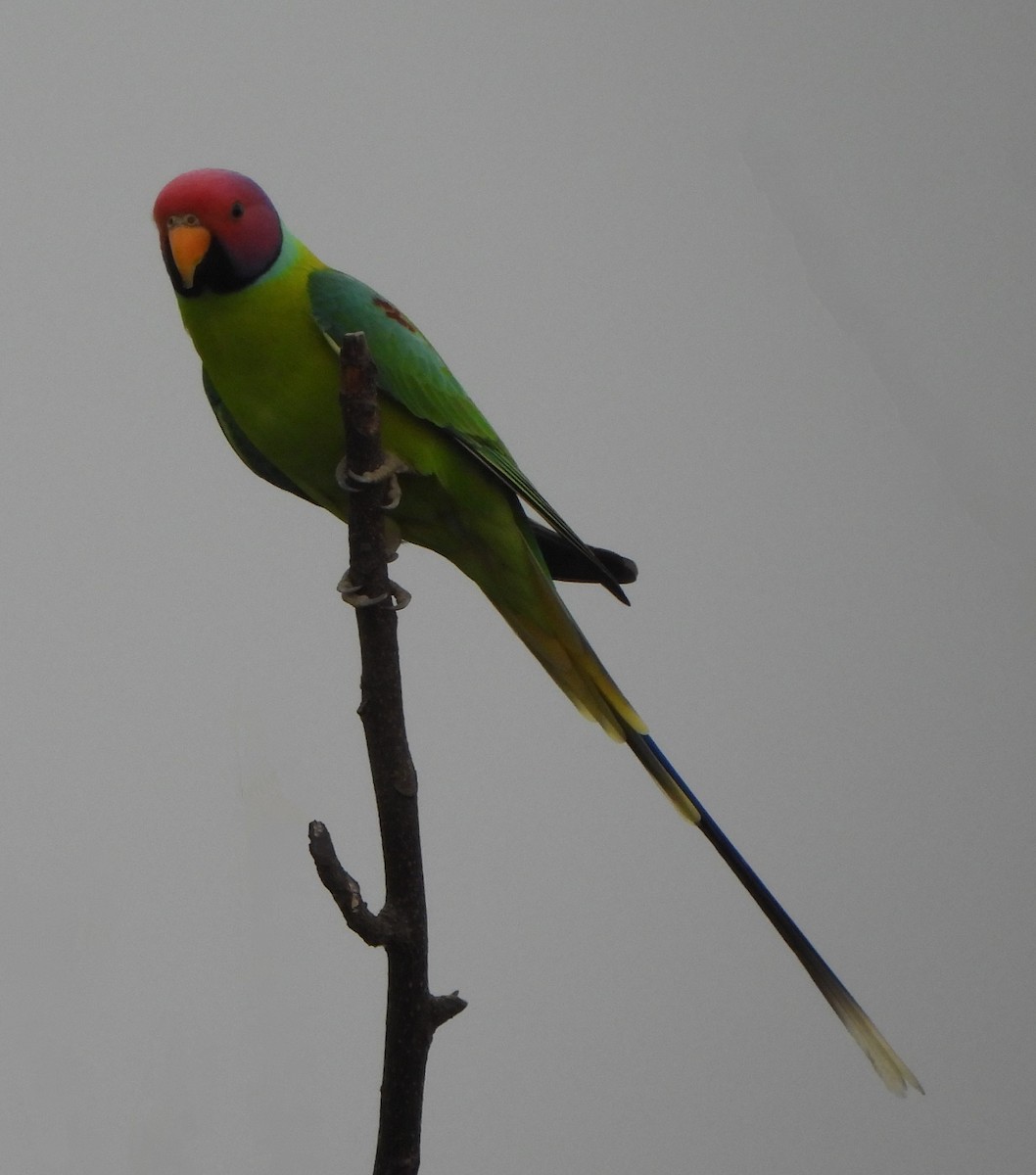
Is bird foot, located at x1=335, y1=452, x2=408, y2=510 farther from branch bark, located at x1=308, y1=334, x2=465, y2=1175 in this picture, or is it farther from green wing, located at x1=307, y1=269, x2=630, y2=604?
green wing, located at x1=307, y1=269, x2=630, y2=604

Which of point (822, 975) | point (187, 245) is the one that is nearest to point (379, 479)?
point (187, 245)

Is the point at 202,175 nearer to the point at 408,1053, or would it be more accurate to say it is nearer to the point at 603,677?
the point at 603,677

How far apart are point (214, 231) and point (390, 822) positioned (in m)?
0.56

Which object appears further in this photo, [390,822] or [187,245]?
[187,245]

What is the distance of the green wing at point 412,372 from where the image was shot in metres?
1.12

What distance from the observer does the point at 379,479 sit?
936mm

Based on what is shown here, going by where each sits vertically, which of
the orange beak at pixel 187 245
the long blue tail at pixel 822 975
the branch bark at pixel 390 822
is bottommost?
the long blue tail at pixel 822 975

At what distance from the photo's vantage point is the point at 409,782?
93 cm

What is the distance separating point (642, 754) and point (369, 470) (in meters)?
0.39

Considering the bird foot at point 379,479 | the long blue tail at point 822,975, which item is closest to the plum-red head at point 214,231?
the bird foot at point 379,479

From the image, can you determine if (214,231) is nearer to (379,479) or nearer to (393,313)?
(393,313)

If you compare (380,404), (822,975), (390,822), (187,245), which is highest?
(187,245)

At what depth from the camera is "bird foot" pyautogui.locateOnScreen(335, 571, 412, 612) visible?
926 millimetres

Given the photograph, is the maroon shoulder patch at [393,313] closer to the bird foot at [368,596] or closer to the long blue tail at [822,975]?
the bird foot at [368,596]
